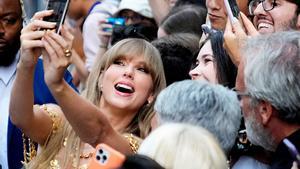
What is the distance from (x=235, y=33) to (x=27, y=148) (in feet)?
4.67

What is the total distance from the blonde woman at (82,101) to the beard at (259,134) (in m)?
0.85

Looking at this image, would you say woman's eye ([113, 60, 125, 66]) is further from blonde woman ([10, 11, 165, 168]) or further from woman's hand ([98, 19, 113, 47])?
woman's hand ([98, 19, 113, 47])

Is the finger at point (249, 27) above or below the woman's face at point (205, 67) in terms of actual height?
above

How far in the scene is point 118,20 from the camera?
6930 mm

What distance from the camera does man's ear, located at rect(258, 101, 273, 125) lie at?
3.87 m

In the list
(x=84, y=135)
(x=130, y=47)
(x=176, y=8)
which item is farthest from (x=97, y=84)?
(x=176, y=8)

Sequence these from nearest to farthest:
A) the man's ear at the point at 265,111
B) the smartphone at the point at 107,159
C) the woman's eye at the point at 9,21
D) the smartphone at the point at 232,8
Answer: the smartphone at the point at 107,159, the man's ear at the point at 265,111, the smartphone at the point at 232,8, the woman's eye at the point at 9,21

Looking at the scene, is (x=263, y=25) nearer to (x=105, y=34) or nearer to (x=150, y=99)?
(x=150, y=99)

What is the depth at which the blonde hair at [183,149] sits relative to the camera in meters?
3.12

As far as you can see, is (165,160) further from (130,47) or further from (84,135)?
(130,47)

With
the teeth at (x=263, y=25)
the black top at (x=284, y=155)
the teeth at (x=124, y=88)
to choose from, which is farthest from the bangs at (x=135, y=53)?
the black top at (x=284, y=155)

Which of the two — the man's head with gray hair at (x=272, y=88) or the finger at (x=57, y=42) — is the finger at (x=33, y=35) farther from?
the man's head with gray hair at (x=272, y=88)

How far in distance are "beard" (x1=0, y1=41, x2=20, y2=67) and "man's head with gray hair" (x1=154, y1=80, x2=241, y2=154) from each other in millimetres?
2041

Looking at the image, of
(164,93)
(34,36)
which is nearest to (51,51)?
(34,36)
